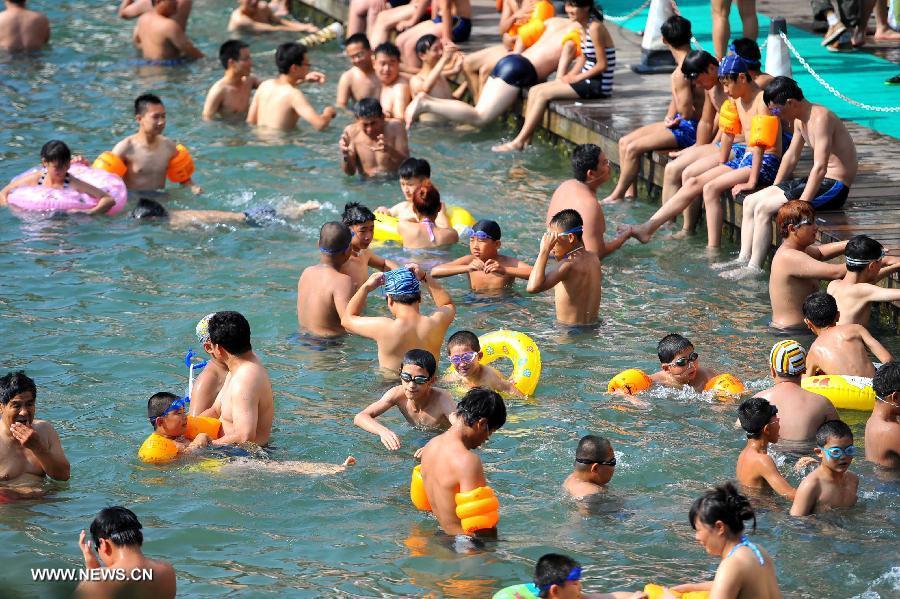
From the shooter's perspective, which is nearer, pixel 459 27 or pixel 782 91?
pixel 782 91

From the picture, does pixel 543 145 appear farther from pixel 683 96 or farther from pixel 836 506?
pixel 836 506

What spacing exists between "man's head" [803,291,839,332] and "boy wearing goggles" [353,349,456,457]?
2.45m

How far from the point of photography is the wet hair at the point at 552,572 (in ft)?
18.4

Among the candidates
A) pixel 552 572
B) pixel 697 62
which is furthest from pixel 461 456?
pixel 697 62

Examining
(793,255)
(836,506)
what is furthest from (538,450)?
(793,255)

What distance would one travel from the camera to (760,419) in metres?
7.25

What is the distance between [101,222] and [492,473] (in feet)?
20.2

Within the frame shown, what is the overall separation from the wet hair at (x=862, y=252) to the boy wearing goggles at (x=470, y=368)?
8.09 feet

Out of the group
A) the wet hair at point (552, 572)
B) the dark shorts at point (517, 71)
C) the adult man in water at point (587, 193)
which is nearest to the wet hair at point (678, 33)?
the adult man in water at point (587, 193)

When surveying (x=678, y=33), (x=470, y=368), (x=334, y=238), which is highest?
(x=678, y=33)

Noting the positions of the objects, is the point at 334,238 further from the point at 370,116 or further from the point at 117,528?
the point at 117,528

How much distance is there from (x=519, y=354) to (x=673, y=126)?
4.74 m

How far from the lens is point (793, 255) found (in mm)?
9680

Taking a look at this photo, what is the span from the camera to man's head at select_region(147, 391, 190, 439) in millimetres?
7613
